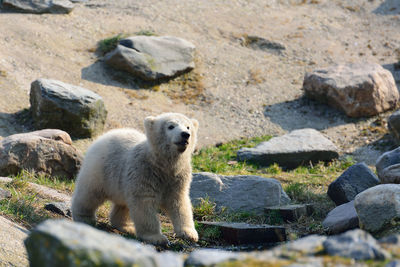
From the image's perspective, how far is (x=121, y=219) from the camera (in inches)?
276

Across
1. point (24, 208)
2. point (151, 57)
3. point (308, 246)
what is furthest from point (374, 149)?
Result: point (308, 246)

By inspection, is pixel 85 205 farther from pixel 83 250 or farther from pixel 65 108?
pixel 65 108

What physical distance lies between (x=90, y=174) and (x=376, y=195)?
11.6 ft

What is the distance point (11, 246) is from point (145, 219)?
1.66 meters

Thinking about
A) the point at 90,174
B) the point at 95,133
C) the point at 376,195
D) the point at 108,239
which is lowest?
the point at 95,133

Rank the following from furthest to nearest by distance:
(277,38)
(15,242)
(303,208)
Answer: (277,38) < (303,208) < (15,242)

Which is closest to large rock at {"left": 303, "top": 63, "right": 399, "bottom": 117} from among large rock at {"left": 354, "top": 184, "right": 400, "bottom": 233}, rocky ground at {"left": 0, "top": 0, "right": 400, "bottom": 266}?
rocky ground at {"left": 0, "top": 0, "right": 400, "bottom": 266}

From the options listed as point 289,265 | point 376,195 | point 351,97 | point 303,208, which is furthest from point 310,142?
point 289,265

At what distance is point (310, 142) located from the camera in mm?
12352

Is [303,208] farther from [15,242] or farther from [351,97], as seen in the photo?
[351,97]

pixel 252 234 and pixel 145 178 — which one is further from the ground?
pixel 145 178

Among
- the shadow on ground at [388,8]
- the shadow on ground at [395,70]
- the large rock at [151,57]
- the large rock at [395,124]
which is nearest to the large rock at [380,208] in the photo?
the large rock at [395,124]

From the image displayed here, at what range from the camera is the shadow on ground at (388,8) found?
21094 mm

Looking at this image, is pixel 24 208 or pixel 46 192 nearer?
pixel 24 208
